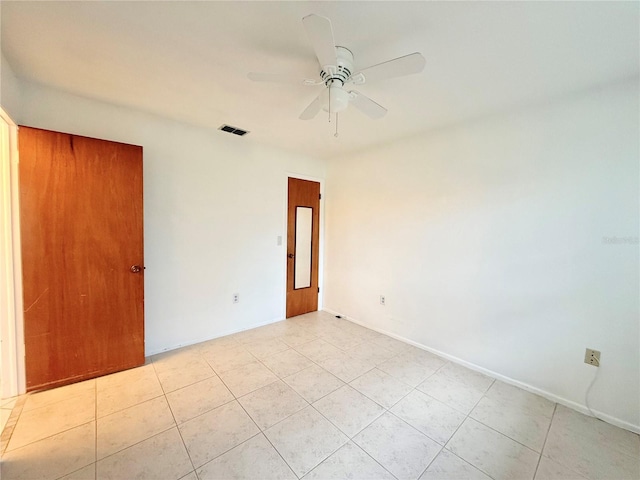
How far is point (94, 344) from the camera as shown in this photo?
222cm

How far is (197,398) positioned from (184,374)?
1.37ft

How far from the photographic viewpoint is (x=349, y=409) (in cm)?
193

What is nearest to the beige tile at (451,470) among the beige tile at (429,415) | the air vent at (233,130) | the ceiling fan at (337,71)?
the beige tile at (429,415)

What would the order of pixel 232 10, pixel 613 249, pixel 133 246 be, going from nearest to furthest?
pixel 232 10
pixel 613 249
pixel 133 246

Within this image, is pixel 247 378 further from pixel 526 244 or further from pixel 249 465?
pixel 526 244

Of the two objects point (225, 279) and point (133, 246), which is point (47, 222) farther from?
point (225, 279)

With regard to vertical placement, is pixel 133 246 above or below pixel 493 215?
below

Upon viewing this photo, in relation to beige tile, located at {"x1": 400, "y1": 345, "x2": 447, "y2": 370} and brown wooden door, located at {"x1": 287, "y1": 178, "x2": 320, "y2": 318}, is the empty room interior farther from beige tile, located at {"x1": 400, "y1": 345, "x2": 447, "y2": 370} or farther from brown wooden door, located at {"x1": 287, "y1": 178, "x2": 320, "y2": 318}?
brown wooden door, located at {"x1": 287, "y1": 178, "x2": 320, "y2": 318}

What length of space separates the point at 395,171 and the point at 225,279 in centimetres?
247

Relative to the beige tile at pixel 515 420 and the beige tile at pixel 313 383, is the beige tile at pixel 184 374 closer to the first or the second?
the beige tile at pixel 313 383

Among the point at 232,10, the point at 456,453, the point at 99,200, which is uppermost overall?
the point at 232,10

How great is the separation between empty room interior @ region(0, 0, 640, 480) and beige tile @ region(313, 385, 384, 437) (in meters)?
0.02

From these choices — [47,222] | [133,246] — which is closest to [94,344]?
[133,246]

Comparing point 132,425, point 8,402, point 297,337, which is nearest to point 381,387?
point 297,337
